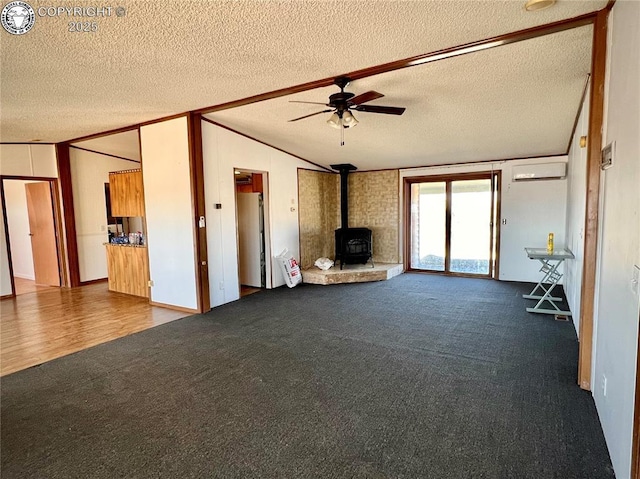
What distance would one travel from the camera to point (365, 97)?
10.5ft

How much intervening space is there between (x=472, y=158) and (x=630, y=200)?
4.88m

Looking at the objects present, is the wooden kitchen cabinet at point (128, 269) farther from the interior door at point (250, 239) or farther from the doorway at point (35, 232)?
the interior door at point (250, 239)

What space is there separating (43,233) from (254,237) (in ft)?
13.5

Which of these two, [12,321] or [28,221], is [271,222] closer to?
[12,321]

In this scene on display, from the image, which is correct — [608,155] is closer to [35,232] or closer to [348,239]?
[348,239]

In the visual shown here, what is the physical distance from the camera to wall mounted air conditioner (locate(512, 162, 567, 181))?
5781mm

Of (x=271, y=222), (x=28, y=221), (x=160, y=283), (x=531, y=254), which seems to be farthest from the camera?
(x=28, y=221)

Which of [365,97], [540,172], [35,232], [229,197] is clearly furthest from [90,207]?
[540,172]

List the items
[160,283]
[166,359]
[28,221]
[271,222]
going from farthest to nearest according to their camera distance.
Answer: [28,221] → [271,222] → [160,283] → [166,359]

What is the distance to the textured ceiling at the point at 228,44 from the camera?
2.26 metres

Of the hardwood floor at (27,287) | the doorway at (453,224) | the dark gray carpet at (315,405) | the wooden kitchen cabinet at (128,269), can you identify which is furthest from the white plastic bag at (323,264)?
the hardwood floor at (27,287)

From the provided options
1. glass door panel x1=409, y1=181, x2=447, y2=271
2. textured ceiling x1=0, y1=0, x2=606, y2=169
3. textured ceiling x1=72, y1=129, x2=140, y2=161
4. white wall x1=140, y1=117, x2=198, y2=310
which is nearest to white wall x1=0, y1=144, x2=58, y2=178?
textured ceiling x1=72, y1=129, x2=140, y2=161

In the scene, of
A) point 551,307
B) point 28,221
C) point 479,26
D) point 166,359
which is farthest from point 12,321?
point 551,307

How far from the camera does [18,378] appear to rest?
2980 millimetres
